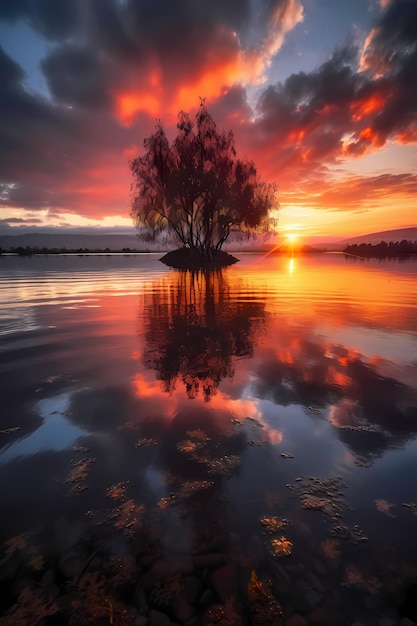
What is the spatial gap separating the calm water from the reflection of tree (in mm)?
71

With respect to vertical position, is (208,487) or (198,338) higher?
(208,487)

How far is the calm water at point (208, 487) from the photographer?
6.21 ft

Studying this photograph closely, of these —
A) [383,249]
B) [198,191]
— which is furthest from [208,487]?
[383,249]

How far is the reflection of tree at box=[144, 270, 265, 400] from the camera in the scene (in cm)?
534

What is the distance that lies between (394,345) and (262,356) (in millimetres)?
3089

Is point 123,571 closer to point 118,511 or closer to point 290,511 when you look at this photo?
point 118,511

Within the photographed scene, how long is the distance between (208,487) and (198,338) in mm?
4895

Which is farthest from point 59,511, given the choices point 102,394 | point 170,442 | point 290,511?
point 102,394

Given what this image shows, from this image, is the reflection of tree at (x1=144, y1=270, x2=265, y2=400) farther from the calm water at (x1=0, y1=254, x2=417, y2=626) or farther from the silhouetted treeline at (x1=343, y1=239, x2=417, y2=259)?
the silhouetted treeline at (x1=343, y1=239, x2=417, y2=259)

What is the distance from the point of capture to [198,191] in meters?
34.4

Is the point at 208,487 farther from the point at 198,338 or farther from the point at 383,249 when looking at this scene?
the point at 383,249

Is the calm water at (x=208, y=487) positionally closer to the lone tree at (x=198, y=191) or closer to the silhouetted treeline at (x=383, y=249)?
the lone tree at (x=198, y=191)

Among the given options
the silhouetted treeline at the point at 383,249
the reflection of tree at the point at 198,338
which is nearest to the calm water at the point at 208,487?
the reflection of tree at the point at 198,338

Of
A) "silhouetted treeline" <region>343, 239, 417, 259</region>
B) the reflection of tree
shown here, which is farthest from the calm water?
"silhouetted treeline" <region>343, 239, 417, 259</region>
